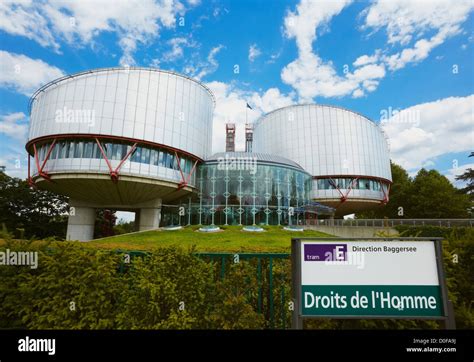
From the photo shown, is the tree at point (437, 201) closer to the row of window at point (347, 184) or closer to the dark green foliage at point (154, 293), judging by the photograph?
the row of window at point (347, 184)

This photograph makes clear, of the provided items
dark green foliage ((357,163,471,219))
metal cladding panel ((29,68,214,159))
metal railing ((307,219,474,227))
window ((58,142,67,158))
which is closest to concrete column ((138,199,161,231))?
metal cladding panel ((29,68,214,159))

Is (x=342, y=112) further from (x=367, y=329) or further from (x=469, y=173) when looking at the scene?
(x=367, y=329)

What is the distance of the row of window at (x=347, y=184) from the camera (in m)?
50.7

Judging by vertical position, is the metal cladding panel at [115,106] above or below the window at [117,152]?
above

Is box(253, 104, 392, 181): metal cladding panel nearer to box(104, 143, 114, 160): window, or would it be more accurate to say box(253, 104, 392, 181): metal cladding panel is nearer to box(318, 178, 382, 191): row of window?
box(318, 178, 382, 191): row of window

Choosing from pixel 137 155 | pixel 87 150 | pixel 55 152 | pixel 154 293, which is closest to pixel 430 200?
pixel 137 155

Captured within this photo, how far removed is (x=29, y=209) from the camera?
40312mm

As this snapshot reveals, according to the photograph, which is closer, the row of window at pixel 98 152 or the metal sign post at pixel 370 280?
the metal sign post at pixel 370 280

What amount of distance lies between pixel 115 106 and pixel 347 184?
44265mm

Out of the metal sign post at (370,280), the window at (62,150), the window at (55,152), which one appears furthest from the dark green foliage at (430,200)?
the window at (55,152)

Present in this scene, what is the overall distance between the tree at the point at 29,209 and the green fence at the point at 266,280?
4437 centimetres
